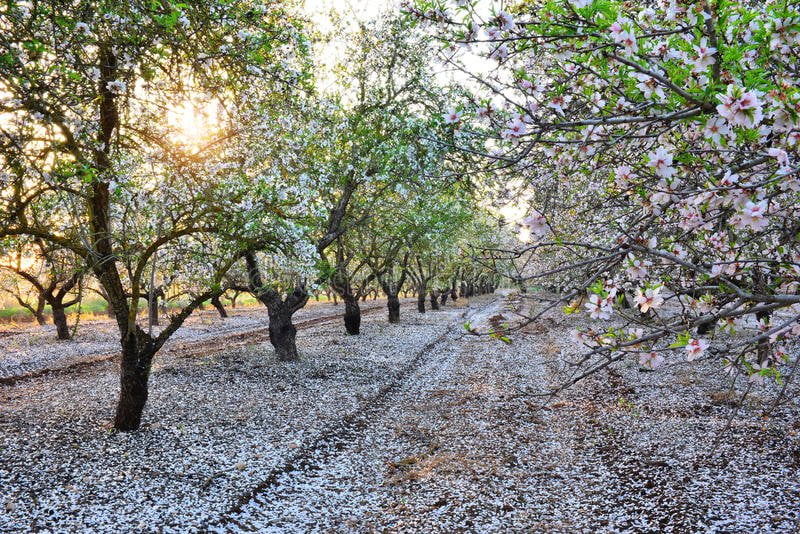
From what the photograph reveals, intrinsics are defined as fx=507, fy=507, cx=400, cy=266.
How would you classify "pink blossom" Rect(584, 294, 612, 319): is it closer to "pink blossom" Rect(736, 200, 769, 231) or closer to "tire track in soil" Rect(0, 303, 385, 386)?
"pink blossom" Rect(736, 200, 769, 231)

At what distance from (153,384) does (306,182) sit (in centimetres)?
724

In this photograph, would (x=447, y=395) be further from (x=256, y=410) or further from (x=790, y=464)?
(x=790, y=464)

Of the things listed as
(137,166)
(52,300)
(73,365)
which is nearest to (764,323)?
(137,166)

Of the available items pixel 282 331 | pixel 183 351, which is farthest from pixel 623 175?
pixel 183 351

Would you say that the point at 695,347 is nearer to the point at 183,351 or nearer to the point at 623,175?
the point at 623,175

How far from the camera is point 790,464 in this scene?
7.96m

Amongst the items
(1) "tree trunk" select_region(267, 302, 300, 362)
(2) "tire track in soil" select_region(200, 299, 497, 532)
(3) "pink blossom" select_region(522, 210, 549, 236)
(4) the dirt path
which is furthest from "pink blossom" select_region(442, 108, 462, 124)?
(1) "tree trunk" select_region(267, 302, 300, 362)

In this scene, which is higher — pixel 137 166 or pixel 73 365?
pixel 137 166

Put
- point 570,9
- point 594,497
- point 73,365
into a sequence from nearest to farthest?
point 570,9
point 594,497
point 73,365

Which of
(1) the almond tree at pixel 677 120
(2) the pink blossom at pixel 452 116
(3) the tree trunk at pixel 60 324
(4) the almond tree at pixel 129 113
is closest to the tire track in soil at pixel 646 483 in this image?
(1) the almond tree at pixel 677 120

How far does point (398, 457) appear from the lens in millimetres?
9750

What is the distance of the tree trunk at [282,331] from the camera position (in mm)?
18094

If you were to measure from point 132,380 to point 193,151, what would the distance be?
4.50 meters

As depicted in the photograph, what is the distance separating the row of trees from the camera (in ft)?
20.3
